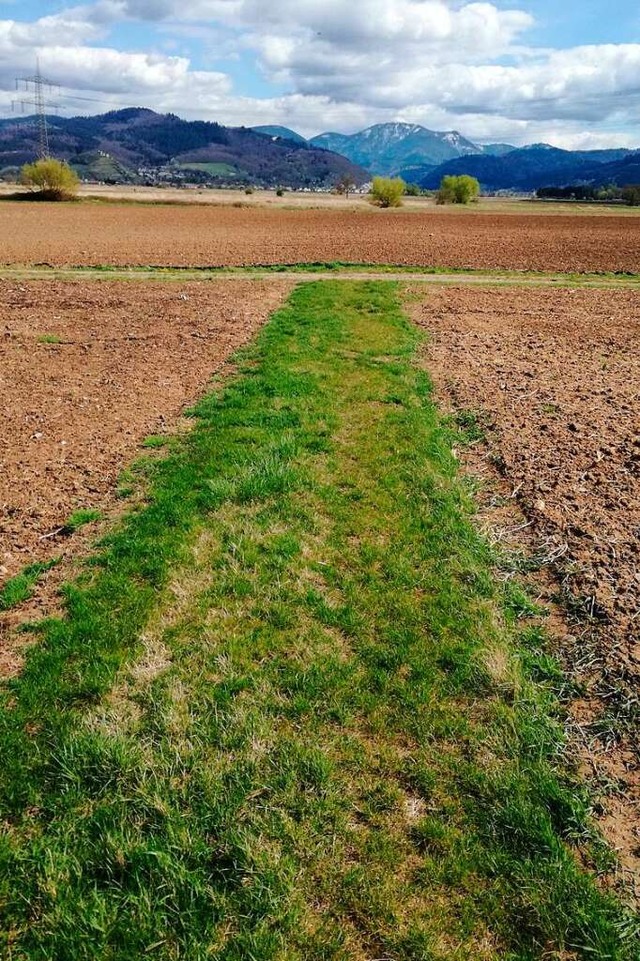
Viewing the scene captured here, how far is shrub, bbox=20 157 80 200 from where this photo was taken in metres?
98.2

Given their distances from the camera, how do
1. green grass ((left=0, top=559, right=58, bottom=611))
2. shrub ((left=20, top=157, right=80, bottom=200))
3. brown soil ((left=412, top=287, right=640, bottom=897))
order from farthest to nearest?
shrub ((left=20, top=157, right=80, bottom=200))
green grass ((left=0, top=559, right=58, bottom=611))
brown soil ((left=412, top=287, right=640, bottom=897))

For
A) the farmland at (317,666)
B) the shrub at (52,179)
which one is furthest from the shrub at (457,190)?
the farmland at (317,666)

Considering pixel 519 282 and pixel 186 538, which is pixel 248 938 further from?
pixel 519 282

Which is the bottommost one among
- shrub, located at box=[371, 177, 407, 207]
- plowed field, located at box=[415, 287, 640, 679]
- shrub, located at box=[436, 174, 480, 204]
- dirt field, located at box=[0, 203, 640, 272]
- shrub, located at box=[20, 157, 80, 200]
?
plowed field, located at box=[415, 287, 640, 679]

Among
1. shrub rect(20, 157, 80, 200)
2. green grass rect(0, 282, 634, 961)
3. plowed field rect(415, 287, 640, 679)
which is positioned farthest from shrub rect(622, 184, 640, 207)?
green grass rect(0, 282, 634, 961)

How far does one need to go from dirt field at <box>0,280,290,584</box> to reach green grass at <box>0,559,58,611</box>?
8.5 inches

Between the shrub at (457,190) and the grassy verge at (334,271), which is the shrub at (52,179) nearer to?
the grassy verge at (334,271)

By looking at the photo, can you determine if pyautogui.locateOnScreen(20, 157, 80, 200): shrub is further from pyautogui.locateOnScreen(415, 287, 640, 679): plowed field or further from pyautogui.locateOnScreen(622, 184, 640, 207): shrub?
pyautogui.locateOnScreen(622, 184, 640, 207): shrub

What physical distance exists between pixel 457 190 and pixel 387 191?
1312 inches

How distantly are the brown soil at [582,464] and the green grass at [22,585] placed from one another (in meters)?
5.39

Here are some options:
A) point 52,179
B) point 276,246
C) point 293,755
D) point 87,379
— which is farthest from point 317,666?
point 52,179

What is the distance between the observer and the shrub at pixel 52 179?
322 feet

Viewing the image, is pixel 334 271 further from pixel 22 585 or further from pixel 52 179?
pixel 52 179

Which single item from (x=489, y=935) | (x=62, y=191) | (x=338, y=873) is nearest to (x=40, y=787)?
(x=338, y=873)
